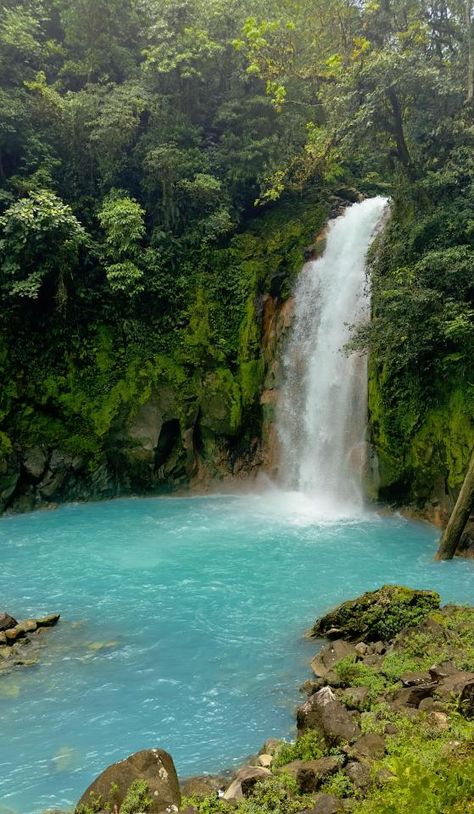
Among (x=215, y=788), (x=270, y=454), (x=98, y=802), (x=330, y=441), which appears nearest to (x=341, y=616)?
(x=215, y=788)

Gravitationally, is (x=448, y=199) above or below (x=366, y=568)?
above

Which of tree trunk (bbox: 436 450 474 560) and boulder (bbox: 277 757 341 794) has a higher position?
tree trunk (bbox: 436 450 474 560)

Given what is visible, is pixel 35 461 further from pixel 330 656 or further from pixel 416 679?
pixel 416 679

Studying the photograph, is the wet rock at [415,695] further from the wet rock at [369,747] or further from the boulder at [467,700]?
the wet rock at [369,747]

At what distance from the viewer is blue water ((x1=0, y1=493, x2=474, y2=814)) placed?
20.4 feet

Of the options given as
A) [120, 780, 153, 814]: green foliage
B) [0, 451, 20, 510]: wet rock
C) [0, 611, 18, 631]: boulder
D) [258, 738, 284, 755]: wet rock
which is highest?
[0, 451, 20, 510]: wet rock

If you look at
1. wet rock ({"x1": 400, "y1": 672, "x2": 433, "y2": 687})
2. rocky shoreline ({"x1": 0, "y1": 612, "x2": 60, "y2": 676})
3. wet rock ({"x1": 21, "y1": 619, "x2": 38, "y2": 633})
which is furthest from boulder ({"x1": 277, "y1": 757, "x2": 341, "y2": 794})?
wet rock ({"x1": 21, "y1": 619, "x2": 38, "y2": 633})

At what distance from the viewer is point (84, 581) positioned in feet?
35.8

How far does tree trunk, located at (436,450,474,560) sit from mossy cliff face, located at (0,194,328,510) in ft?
23.1

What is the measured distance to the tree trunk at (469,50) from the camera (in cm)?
1308

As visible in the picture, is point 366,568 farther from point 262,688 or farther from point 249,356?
point 249,356

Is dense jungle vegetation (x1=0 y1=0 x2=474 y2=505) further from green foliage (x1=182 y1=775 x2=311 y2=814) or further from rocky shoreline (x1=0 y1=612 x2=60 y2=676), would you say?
green foliage (x1=182 y1=775 x2=311 y2=814)

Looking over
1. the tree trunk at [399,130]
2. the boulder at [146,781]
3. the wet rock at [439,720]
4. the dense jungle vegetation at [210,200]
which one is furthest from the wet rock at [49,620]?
the tree trunk at [399,130]

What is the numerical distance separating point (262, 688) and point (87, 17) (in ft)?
73.0
